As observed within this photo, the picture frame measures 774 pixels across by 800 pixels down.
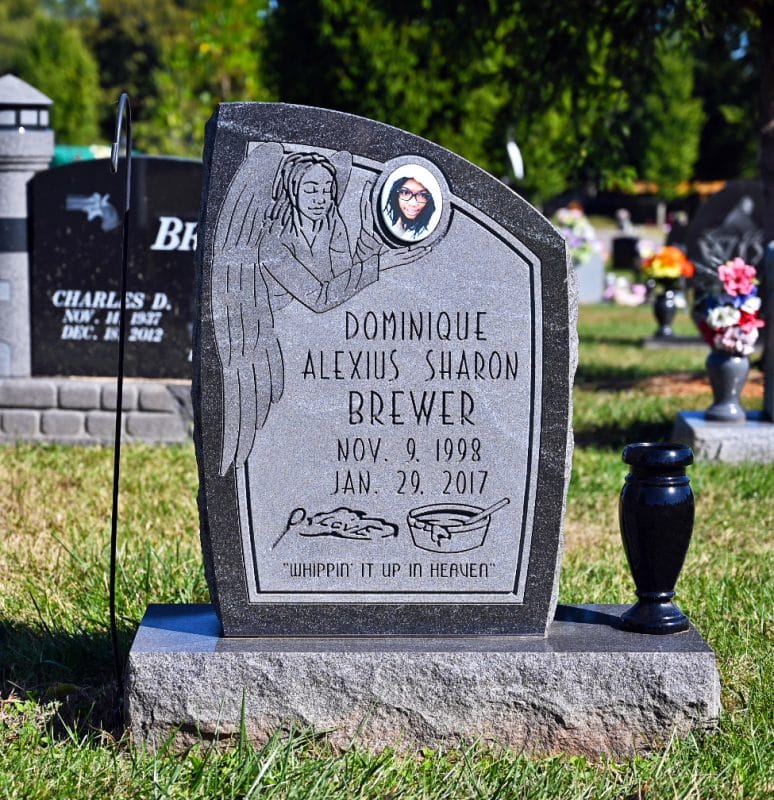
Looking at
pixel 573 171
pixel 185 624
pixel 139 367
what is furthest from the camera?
pixel 573 171

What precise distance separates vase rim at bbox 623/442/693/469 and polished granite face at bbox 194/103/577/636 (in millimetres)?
197

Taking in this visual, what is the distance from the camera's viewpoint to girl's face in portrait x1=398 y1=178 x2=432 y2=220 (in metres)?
3.36

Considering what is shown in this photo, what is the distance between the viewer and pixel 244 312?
3371 mm

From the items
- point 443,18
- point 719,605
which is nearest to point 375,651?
point 719,605

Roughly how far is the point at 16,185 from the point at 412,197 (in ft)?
16.3

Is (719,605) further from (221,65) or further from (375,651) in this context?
(221,65)

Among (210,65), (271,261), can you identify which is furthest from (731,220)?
(271,261)

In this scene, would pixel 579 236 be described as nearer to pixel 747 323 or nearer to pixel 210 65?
pixel 210 65

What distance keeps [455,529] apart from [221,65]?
16720 millimetres

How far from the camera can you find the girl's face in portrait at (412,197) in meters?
3.36

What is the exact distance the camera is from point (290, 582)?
347cm

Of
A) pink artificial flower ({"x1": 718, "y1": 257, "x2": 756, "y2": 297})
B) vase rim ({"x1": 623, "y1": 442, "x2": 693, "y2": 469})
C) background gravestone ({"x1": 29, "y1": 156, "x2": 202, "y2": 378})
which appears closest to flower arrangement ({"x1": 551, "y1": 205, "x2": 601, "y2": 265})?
pink artificial flower ({"x1": 718, "y1": 257, "x2": 756, "y2": 297})

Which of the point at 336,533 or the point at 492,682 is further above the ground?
the point at 336,533

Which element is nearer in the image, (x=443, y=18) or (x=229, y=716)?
(x=229, y=716)
